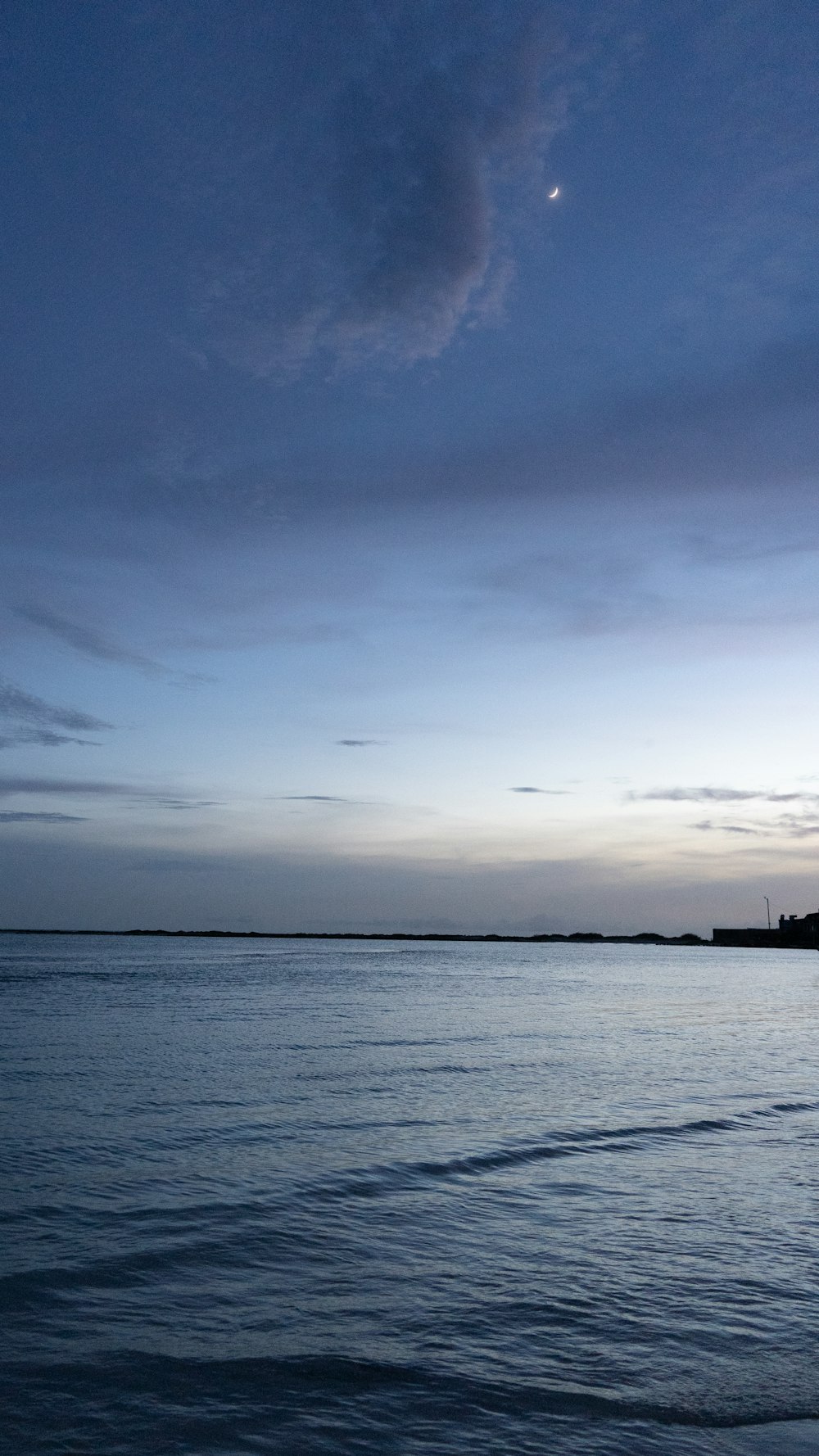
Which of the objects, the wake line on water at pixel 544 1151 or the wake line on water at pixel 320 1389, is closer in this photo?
the wake line on water at pixel 320 1389

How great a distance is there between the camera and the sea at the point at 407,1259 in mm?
6977

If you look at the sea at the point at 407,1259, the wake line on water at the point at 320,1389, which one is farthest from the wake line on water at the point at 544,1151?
the wake line on water at the point at 320,1389

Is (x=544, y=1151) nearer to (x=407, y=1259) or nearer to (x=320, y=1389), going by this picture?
(x=407, y=1259)

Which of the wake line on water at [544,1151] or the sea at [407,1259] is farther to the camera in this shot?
the wake line on water at [544,1151]

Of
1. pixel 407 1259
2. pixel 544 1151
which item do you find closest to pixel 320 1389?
pixel 407 1259

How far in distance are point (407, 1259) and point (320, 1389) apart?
11.2ft

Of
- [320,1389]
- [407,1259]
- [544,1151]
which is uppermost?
[320,1389]

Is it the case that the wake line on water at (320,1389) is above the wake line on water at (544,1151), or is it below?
above

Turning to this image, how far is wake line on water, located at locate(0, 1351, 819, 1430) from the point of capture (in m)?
7.04

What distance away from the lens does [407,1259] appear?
10656mm

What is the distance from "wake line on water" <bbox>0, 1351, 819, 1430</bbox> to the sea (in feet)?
0.09

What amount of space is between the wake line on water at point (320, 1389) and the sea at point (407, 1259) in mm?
28

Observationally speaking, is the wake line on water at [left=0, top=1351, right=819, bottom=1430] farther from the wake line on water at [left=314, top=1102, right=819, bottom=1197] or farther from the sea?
the wake line on water at [left=314, top=1102, right=819, bottom=1197]

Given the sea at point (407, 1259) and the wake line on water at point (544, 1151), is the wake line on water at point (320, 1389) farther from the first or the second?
the wake line on water at point (544, 1151)
